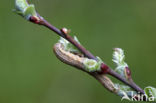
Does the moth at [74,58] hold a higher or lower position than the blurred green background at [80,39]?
lower

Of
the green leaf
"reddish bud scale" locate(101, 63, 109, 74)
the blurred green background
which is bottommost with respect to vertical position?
"reddish bud scale" locate(101, 63, 109, 74)

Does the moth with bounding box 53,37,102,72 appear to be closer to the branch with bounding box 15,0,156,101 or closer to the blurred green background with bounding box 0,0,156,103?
the branch with bounding box 15,0,156,101

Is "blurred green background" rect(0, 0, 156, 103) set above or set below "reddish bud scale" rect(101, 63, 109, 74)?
above

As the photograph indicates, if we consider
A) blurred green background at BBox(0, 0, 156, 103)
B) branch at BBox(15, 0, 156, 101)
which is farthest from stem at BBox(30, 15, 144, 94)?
blurred green background at BBox(0, 0, 156, 103)

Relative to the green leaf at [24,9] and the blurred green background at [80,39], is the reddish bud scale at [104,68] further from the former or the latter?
the blurred green background at [80,39]

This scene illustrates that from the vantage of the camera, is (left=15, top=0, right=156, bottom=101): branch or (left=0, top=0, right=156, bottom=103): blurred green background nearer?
(left=15, top=0, right=156, bottom=101): branch

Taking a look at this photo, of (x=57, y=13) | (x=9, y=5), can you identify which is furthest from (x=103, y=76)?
(x=9, y=5)

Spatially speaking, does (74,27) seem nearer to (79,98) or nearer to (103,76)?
(79,98)

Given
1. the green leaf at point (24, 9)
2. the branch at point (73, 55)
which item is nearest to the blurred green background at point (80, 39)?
the branch at point (73, 55)
